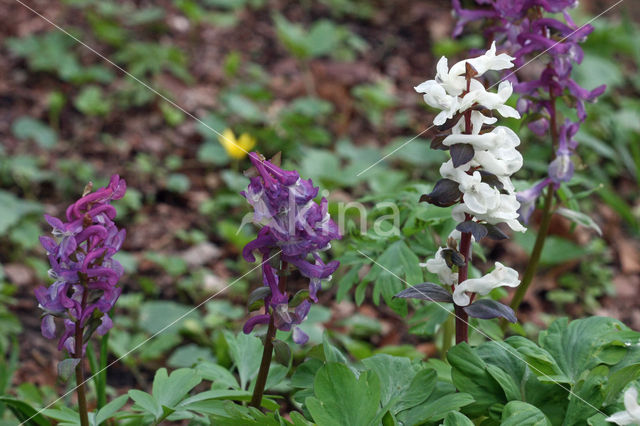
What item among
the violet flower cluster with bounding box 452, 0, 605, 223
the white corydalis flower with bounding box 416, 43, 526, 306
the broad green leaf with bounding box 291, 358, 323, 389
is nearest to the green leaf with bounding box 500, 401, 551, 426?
the white corydalis flower with bounding box 416, 43, 526, 306

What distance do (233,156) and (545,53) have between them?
246cm

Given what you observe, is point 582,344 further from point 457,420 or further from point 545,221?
point 545,221

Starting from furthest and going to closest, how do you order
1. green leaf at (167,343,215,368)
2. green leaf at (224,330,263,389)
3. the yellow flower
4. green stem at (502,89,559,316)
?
the yellow flower
green leaf at (167,343,215,368)
green stem at (502,89,559,316)
green leaf at (224,330,263,389)

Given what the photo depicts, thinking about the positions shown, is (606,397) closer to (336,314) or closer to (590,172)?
(336,314)

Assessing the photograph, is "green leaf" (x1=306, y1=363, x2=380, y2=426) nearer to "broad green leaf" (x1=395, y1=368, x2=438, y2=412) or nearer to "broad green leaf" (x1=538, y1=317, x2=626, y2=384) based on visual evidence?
"broad green leaf" (x1=395, y1=368, x2=438, y2=412)

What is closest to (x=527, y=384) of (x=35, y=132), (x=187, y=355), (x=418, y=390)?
(x=418, y=390)

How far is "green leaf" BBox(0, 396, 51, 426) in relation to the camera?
2053mm

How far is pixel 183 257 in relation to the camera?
3.99 meters

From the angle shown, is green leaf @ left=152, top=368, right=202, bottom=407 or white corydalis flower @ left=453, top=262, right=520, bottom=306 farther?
green leaf @ left=152, top=368, right=202, bottom=407

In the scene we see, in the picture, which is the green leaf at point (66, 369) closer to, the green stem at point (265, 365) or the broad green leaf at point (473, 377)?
the green stem at point (265, 365)

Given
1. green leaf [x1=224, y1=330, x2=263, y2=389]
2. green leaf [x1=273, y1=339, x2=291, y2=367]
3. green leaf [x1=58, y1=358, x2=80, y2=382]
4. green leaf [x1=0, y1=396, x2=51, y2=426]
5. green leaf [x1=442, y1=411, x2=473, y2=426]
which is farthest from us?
green leaf [x1=224, y1=330, x2=263, y2=389]

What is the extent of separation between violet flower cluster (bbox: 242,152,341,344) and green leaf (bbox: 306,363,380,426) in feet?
0.57

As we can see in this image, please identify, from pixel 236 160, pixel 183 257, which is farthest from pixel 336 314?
pixel 236 160

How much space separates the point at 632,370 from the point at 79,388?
1.47m
